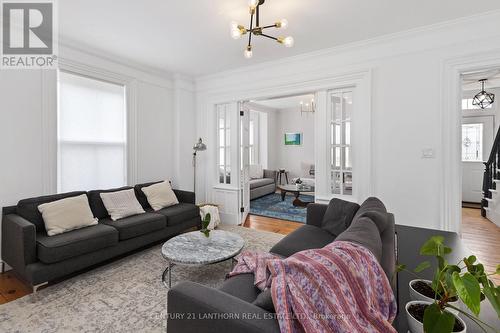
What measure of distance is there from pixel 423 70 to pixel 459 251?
7.56ft

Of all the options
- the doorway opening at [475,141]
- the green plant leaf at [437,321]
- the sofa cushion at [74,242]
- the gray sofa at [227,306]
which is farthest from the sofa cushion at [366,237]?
the doorway opening at [475,141]

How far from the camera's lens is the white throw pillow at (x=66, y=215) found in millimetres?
2656

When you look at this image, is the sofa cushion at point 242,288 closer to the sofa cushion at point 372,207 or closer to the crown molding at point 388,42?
the sofa cushion at point 372,207

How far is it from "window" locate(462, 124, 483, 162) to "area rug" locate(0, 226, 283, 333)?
668 centimetres

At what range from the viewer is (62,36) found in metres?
3.15

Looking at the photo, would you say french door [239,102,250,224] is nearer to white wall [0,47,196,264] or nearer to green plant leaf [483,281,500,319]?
white wall [0,47,196,264]

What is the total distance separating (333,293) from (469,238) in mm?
4166

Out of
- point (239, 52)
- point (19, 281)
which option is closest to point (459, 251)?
point (239, 52)

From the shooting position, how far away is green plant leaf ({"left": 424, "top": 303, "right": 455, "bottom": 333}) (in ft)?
2.30

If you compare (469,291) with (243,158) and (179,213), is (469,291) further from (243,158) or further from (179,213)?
(243,158)

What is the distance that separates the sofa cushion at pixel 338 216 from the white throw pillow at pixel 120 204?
2507mm

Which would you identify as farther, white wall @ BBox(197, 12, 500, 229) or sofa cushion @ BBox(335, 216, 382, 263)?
white wall @ BBox(197, 12, 500, 229)

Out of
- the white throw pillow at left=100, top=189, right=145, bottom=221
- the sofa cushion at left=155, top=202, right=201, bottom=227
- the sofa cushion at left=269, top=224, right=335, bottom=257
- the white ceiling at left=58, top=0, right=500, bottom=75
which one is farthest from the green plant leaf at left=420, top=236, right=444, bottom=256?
the white throw pillow at left=100, top=189, right=145, bottom=221

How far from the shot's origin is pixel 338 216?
2.73 meters
